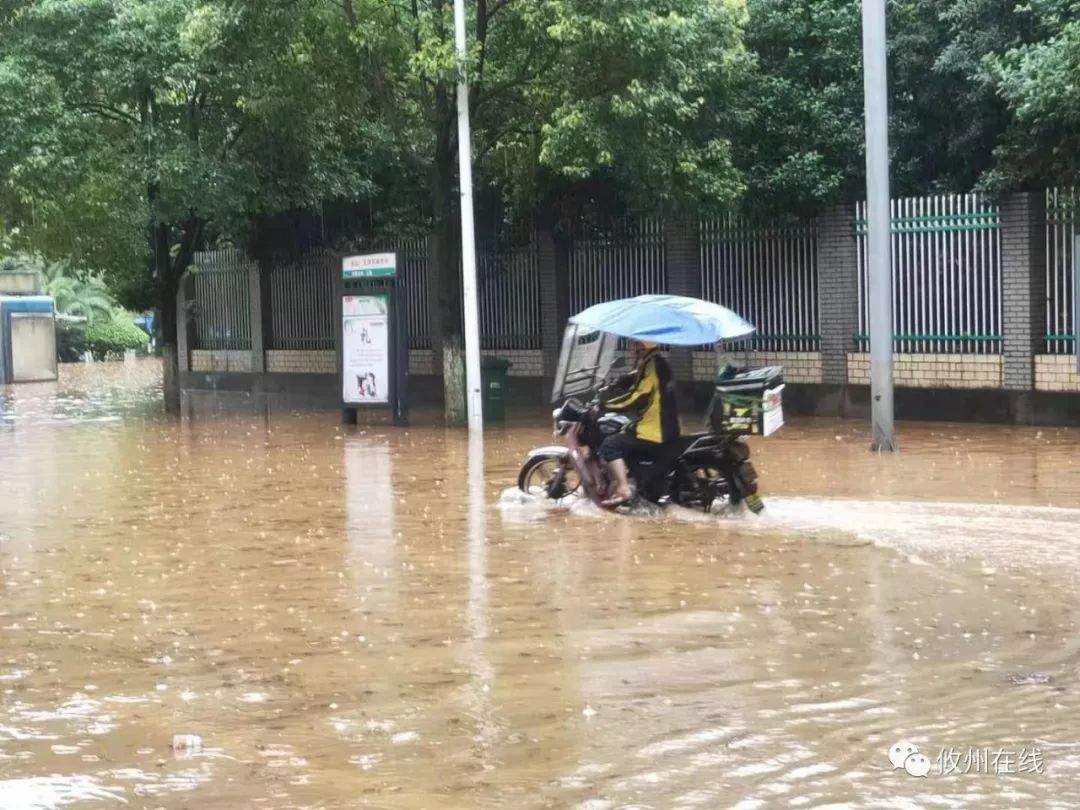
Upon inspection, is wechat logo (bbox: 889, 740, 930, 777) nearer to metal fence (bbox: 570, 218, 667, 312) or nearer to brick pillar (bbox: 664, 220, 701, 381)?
brick pillar (bbox: 664, 220, 701, 381)

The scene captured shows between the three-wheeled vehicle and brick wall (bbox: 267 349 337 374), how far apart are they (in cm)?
1947

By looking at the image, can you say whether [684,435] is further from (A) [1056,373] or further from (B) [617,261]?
(B) [617,261]

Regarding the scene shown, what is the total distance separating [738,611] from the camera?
869 cm

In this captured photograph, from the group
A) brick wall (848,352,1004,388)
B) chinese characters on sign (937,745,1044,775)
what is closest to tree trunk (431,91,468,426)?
brick wall (848,352,1004,388)

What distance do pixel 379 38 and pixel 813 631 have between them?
14959 millimetres

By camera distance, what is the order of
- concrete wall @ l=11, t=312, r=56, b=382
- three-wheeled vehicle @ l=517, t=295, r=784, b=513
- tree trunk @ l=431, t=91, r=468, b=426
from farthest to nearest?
concrete wall @ l=11, t=312, r=56, b=382 → tree trunk @ l=431, t=91, r=468, b=426 → three-wheeled vehicle @ l=517, t=295, r=784, b=513

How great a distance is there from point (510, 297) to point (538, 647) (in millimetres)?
20584

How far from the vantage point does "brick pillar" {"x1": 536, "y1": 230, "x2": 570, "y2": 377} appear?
26.9 meters

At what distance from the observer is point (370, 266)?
934 inches

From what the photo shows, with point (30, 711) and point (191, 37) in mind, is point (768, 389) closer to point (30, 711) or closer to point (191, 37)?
point (30, 711)

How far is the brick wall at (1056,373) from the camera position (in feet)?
64.1

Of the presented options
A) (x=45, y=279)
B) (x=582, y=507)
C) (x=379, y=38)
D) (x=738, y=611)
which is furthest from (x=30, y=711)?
(x=45, y=279)

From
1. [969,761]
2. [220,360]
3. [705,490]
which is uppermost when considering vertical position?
[220,360]

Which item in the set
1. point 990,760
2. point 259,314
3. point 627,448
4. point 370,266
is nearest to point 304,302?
point 259,314
